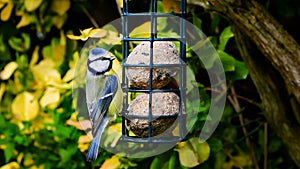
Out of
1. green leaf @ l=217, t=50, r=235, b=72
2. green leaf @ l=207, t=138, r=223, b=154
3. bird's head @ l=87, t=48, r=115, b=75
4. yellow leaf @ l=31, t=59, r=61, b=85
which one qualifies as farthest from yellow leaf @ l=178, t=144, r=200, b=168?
yellow leaf @ l=31, t=59, r=61, b=85

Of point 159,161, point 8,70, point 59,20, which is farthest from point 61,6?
point 159,161

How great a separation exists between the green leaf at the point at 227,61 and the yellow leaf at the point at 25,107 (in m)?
0.85

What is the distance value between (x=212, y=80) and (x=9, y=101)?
999 millimetres

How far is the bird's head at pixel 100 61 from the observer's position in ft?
4.11

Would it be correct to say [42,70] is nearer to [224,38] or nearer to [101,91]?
[224,38]

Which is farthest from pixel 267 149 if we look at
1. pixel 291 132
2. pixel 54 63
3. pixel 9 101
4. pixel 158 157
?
pixel 9 101

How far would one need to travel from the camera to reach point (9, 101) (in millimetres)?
2402

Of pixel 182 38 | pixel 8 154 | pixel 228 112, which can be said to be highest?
pixel 182 38

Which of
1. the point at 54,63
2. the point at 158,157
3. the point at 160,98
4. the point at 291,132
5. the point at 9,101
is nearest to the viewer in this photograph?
the point at 160,98

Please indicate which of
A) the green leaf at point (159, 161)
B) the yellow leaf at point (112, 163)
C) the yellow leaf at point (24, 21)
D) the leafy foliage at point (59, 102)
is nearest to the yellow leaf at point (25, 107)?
the leafy foliage at point (59, 102)

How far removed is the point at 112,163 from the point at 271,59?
54 centimetres

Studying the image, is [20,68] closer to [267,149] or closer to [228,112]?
[228,112]

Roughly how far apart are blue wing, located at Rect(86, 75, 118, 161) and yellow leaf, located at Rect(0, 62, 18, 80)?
38.1 inches

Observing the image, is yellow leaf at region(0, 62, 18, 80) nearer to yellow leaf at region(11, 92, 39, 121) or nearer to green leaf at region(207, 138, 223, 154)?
yellow leaf at region(11, 92, 39, 121)
